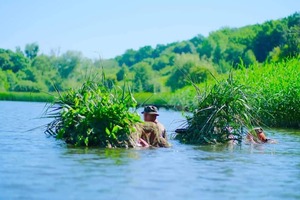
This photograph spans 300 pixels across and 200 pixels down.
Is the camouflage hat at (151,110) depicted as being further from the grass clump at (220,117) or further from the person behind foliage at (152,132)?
the grass clump at (220,117)

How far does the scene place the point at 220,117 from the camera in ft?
58.1

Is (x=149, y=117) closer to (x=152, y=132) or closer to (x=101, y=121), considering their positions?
(x=152, y=132)

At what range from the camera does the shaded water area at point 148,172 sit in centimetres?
991

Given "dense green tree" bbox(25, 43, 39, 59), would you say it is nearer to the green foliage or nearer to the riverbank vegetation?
the riverbank vegetation

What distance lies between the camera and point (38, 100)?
71.4 m

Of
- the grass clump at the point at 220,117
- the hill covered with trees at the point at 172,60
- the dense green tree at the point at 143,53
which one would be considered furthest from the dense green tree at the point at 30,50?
the grass clump at the point at 220,117

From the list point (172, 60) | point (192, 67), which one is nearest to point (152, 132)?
point (192, 67)

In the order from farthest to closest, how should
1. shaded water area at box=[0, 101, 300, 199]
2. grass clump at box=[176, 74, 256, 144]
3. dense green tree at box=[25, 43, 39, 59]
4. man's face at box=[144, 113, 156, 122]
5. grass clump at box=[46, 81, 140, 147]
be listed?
1. dense green tree at box=[25, 43, 39, 59]
2. grass clump at box=[176, 74, 256, 144]
3. man's face at box=[144, 113, 156, 122]
4. grass clump at box=[46, 81, 140, 147]
5. shaded water area at box=[0, 101, 300, 199]

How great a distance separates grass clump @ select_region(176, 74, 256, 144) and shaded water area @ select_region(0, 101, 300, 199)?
2.38 feet

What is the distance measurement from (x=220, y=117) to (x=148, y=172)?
20.1 ft

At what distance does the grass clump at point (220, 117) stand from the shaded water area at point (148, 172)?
72 centimetres

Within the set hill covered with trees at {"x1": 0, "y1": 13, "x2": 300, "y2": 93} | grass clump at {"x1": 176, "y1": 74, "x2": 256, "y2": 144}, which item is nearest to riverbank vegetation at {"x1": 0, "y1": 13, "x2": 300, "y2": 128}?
hill covered with trees at {"x1": 0, "y1": 13, "x2": 300, "y2": 93}

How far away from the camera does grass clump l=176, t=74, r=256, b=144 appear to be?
17656mm

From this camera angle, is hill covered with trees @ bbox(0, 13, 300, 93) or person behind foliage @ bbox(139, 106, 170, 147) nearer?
person behind foliage @ bbox(139, 106, 170, 147)
